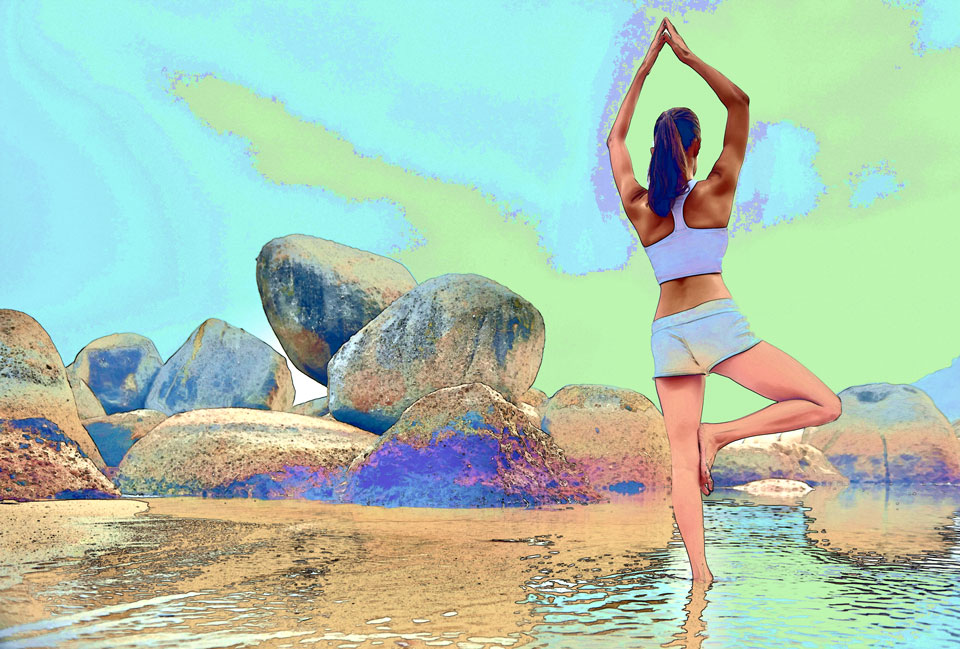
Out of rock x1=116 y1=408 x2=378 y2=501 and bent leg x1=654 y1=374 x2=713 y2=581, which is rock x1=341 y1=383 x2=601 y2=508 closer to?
rock x1=116 y1=408 x2=378 y2=501

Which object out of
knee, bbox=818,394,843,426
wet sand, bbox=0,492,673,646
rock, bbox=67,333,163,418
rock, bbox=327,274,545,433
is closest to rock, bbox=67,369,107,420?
rock, bbox=67,333,163,418

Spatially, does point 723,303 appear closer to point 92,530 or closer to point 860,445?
point 92,530

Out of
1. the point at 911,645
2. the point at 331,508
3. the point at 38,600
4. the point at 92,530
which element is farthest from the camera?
the point at 331,508

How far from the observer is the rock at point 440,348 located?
35.3 feet

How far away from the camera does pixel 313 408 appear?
1647cm

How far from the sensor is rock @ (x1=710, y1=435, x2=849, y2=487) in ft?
44.8

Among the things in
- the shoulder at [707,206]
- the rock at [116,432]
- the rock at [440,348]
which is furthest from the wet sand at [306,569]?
the rock at [116,432]

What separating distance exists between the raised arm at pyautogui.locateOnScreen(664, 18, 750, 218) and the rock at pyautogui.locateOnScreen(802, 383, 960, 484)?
46.9ft

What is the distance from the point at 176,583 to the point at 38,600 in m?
0.50

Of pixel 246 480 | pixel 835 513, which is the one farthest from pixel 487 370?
pixel 835 513

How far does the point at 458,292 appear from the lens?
35.9 feet

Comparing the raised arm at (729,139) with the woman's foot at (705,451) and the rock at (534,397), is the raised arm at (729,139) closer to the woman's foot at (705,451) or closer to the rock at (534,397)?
the woman's foot at (705,451)

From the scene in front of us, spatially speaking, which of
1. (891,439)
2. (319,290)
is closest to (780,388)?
(319,290)

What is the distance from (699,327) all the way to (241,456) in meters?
8.22
